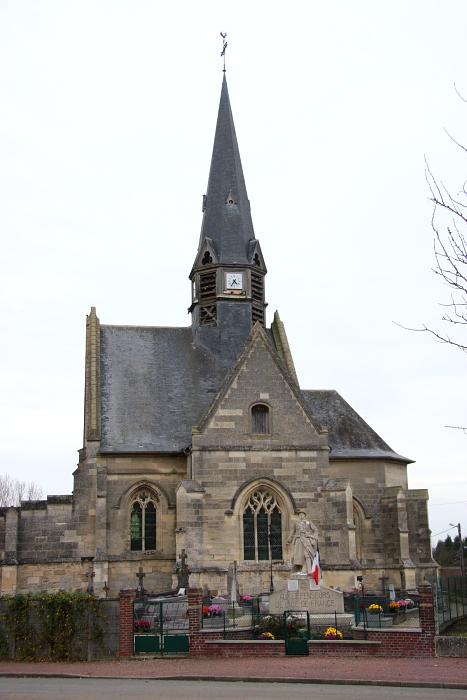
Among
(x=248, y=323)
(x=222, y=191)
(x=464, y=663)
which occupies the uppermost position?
(x=222, y=191)

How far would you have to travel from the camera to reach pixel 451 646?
17750 millimetres

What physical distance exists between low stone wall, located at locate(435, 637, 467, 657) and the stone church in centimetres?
904

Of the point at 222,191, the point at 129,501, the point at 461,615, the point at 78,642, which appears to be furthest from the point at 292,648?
the point at 222,191

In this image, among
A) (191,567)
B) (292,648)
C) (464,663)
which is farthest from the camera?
(191,567)

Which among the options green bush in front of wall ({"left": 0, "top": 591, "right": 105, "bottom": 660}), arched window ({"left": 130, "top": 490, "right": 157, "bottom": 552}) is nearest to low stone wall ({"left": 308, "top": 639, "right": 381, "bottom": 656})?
green bush in front of wall ({"left": 0, "top": 591, "right": 105, "bottom": 660})

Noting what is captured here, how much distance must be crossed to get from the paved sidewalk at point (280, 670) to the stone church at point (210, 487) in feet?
27.0

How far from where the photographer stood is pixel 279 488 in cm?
2839

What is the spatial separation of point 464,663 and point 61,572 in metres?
15.5

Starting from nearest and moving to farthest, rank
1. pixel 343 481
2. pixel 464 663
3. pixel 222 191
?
pixel 464 663
pixel 343 481
pixel 222 191

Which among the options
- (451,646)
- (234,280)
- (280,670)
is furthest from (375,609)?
(234,280)

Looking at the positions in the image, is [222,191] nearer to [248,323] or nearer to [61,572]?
[248,323]

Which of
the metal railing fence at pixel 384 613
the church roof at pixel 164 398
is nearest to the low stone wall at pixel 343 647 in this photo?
the metal railing fence at pixel 384 613

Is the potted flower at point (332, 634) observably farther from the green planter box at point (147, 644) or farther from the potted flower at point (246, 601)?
the potted flower at point (246, 601)

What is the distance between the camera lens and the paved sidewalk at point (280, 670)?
49.2 ft
